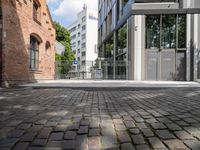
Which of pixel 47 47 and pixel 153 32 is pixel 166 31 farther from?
pixel 47 47

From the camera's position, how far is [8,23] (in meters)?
15.0

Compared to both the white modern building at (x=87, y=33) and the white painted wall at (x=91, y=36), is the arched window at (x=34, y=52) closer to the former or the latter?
the white modern building at (x=87, y=33)

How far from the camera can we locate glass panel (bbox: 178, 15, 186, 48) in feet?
87.9

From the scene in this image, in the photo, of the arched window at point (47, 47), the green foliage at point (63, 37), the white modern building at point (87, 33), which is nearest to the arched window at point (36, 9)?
the arched window at point (47, 47)

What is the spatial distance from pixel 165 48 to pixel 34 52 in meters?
11.6

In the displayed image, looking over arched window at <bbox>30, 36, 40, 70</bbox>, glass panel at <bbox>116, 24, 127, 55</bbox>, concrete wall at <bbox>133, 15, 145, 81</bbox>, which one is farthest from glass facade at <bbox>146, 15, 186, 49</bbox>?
arched window at <bbox>30, 36, 40, 70</bbox>

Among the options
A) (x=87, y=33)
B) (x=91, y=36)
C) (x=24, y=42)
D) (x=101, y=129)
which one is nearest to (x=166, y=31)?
(x=24, y=42)

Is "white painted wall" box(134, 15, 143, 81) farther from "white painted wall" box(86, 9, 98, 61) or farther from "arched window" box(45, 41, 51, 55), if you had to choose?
"white painted wall" box(86, 9, 98, 61)

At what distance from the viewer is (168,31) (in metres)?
27.1

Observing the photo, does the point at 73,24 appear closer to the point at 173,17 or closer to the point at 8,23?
the point at 173,17

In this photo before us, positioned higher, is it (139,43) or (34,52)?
(139,43)

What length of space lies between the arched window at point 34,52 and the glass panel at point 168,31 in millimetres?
11046

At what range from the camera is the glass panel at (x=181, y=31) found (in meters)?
26.8

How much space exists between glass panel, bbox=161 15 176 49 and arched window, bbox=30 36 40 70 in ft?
36.2
